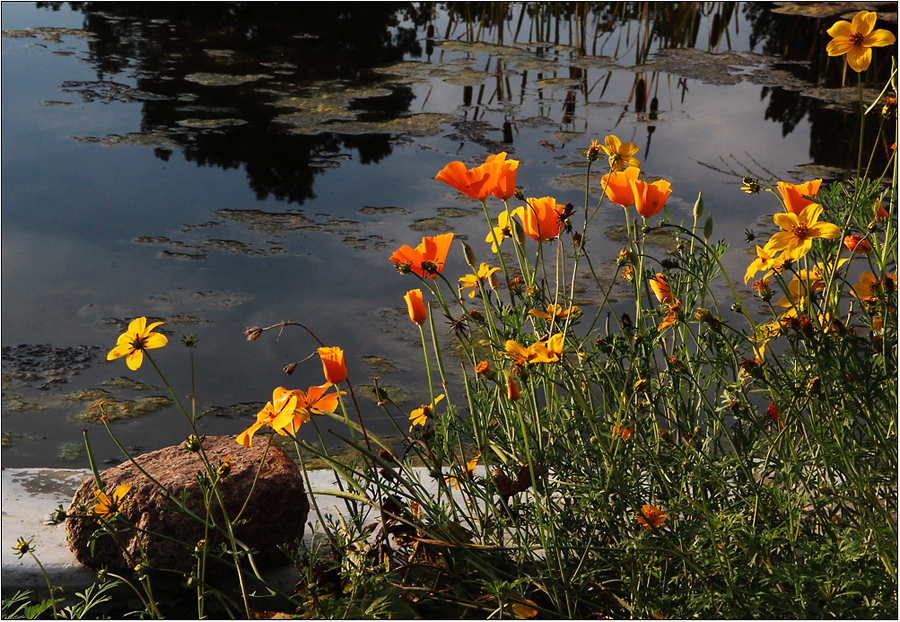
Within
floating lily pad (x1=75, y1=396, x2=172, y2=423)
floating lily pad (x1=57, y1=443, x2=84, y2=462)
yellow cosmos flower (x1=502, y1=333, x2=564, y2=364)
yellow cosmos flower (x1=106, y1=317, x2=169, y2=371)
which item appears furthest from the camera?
floating lily pad (x1=75, y1=396, x2=172, y2=423)

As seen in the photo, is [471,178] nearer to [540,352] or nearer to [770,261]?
[540,352]

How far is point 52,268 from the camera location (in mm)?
3180

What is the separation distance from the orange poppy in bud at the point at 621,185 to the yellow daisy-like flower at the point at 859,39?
0.35m

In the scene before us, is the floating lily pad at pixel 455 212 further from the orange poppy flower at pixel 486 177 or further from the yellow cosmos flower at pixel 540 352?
the yellow cosmos flower at pixel 540 352

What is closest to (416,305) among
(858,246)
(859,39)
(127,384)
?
(858,246)

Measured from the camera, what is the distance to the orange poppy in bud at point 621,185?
1.30 metres

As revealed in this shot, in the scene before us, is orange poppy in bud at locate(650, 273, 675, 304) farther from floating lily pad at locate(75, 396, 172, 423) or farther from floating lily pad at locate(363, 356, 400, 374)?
A: floating lily pad at locate(75, 396, 172, 423)

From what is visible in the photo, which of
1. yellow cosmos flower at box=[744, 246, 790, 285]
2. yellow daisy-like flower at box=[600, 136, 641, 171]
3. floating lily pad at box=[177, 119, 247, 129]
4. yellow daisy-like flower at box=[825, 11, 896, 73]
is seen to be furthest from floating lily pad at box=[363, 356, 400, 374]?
floating lily pad at box=[177, 119, 247, 129]

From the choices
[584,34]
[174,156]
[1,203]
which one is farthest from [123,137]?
[584,34]

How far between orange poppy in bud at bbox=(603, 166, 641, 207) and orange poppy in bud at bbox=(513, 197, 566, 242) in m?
0.09

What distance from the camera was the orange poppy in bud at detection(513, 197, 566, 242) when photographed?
1278 millimetres

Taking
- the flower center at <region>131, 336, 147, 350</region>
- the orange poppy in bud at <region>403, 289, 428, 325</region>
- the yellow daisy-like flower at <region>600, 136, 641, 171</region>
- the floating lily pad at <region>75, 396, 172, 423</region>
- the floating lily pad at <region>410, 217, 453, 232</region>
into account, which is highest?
the yellow daisy-like flower at <region>600, 136, 641, 171</region>

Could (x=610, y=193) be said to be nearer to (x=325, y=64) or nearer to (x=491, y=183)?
(x=491, y=183)

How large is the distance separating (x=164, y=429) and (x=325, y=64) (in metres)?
4.54
